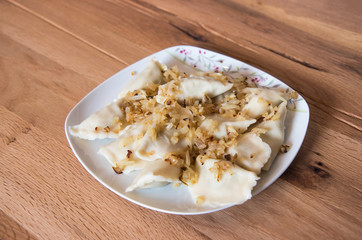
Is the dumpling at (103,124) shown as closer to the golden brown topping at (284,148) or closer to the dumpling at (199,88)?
the dumpling at (199,88)

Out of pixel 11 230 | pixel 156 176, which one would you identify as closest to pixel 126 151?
pixel 156 176

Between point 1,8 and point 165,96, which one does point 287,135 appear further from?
point 1,8

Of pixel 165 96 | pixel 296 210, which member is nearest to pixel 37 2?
pixel 165 96

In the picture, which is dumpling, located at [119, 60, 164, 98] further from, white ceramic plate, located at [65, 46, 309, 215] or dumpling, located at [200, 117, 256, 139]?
dumpling, located at [200, 117, 256, 139]

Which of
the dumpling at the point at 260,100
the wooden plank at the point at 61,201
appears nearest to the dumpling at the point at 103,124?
A: the wooden plank at the point at 61,201

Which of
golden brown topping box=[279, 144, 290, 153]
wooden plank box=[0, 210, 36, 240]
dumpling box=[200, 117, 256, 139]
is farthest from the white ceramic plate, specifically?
wooden plank box=[0, 210, 36, 240]

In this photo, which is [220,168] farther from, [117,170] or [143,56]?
[143,56]

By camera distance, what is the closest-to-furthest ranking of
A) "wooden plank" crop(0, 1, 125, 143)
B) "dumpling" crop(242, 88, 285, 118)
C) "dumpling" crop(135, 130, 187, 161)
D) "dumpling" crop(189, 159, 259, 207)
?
"dumpling" crop(189, 159, 259, 207) < "dumpling" crop(135, 130, 187, 161) < "dumpling" crop(242, 88, 285, 118) < "wooden plank" crop(0, 1, 125, 143)
